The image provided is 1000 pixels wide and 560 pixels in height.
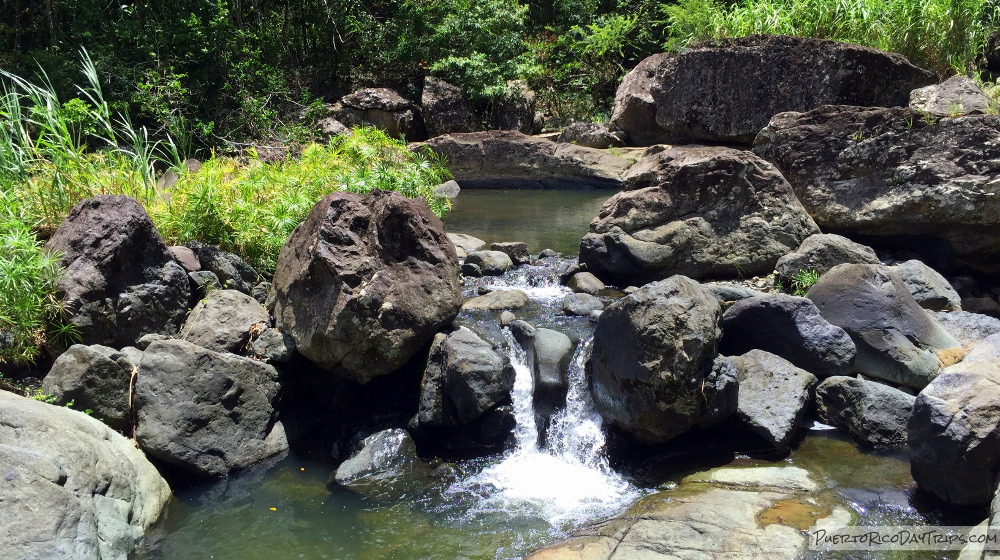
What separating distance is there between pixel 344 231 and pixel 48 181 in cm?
322

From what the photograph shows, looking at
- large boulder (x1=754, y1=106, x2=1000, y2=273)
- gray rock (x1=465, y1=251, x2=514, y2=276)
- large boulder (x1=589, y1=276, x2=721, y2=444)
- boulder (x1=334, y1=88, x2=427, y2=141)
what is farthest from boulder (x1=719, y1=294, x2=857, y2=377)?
boulder (x1=334, y1=88, x2=427, y2=141)

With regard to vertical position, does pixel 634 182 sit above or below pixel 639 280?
above

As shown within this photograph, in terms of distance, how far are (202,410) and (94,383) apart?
2.60 feet

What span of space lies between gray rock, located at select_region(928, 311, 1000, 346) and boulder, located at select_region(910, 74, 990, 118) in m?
2.54

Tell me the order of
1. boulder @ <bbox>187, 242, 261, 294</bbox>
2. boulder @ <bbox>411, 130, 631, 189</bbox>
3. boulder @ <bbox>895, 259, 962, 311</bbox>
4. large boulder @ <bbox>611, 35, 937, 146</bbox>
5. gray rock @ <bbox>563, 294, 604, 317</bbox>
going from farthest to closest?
boulder @ <bbox>411, 130, 631, 189</bbox> → large boulder @ <bbox>611, 35, 937, 146</bbox> → gray rock @ <bbox>563, 294, 604, 317</bbox> → boulder @ <bbox>895, 259, 962, 311</bbox> → boulder @ <bbox>187, 242, 261, 294</bbox>

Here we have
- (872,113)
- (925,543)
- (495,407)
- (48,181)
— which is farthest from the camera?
(872,113)

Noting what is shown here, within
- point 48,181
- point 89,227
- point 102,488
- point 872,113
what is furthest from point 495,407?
point 872,113

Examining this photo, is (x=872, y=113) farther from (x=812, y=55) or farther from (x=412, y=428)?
(x=412, y=428)

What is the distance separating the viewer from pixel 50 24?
48.3 feet

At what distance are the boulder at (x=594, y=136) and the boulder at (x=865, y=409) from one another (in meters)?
11.3

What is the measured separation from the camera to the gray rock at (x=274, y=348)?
5.97m

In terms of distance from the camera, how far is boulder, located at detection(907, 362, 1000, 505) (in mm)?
4242

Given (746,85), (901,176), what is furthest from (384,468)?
(746,85)

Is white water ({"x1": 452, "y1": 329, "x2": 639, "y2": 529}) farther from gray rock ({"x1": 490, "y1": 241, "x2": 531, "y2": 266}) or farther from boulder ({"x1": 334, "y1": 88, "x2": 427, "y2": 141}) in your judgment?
boulder ({"x1": 334, "y1": 88, "x2": 427, "y2": 141})
